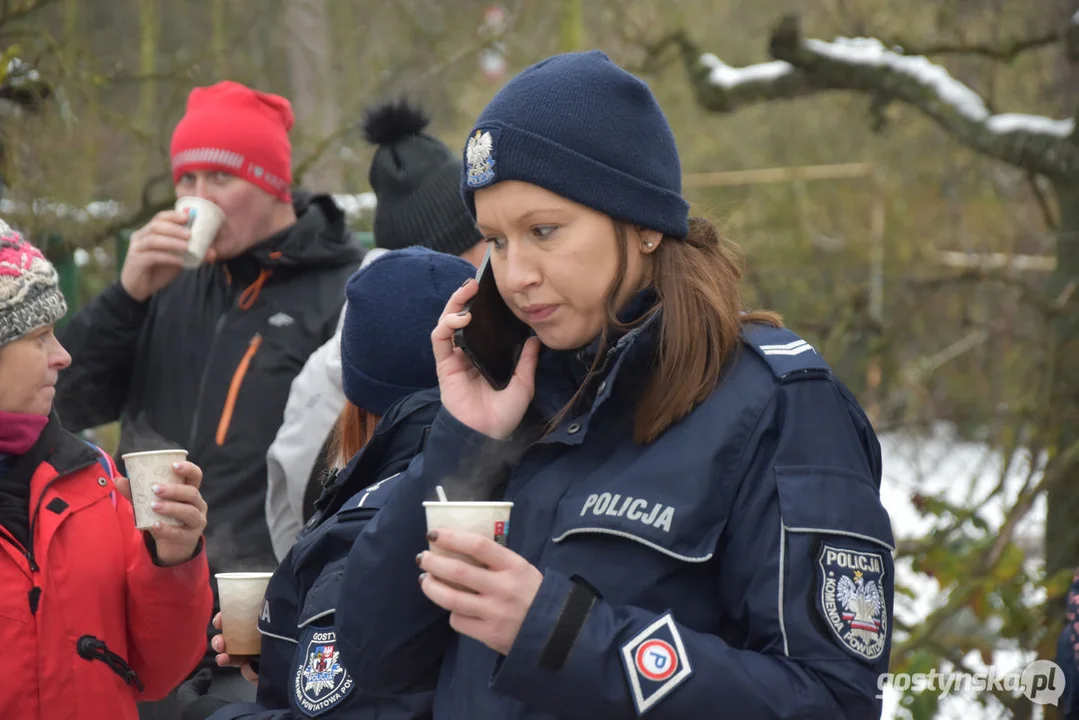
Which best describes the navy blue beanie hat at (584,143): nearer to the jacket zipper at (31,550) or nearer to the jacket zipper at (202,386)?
the jacket zipper at (31,550)

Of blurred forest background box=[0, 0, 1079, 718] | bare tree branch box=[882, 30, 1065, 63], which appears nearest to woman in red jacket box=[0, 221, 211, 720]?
blurred forest background box=[0, 0, 1079, 718]

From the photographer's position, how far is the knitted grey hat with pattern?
8.42 ft

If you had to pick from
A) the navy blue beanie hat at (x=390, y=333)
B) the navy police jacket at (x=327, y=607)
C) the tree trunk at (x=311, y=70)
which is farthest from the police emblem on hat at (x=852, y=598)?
the tree trunk at (x=311, y=70)

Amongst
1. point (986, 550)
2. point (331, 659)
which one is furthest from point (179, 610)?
point (986, 550)

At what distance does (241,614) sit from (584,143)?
3.85 feet

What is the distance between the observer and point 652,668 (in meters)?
1.59

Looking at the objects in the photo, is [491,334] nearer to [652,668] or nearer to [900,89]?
[652,668]

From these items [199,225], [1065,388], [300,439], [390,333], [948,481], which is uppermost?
[390,333]

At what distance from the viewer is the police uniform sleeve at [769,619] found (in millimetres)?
1584

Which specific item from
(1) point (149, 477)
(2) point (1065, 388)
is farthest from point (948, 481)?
(1) point (149, 477)

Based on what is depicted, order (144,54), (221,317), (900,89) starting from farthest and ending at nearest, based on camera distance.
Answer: (144,54)
(900,89)
(221,317)

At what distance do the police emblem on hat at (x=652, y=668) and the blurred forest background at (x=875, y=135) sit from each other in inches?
36.9

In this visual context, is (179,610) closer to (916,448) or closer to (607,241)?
(607,241)

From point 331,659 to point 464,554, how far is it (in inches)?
20.6
